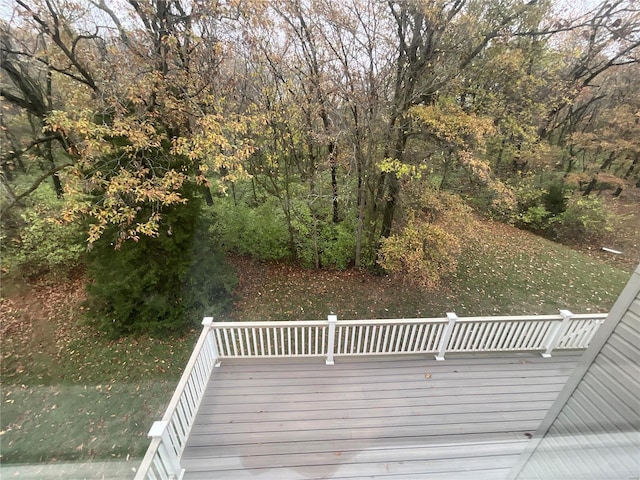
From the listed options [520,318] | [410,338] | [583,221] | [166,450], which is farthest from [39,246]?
[583,221]

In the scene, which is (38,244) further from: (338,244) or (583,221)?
(583,221)

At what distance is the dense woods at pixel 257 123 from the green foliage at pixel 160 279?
0.03 metres

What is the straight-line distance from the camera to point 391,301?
5.38m

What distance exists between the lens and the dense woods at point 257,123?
348cm

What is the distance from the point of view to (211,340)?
3066 mm

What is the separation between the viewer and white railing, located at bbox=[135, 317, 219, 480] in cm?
193

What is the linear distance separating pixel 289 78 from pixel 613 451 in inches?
213

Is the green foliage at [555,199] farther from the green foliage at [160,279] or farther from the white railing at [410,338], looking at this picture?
the green foliage at [160,279]

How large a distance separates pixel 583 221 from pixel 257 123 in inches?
316

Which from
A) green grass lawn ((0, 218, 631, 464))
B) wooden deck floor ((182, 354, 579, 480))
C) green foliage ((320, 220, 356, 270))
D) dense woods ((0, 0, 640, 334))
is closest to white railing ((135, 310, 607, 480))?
wooden deck floor ((182, 354, 579, 480))

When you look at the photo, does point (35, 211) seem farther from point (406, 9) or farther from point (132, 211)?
point (406, 9)

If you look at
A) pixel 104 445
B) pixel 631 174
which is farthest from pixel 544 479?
pixel 631 174

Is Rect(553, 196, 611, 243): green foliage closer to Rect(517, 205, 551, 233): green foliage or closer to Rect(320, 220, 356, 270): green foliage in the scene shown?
Rect(517, 205, 551, 233): green foliage

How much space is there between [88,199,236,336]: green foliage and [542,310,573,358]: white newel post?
4.74m
